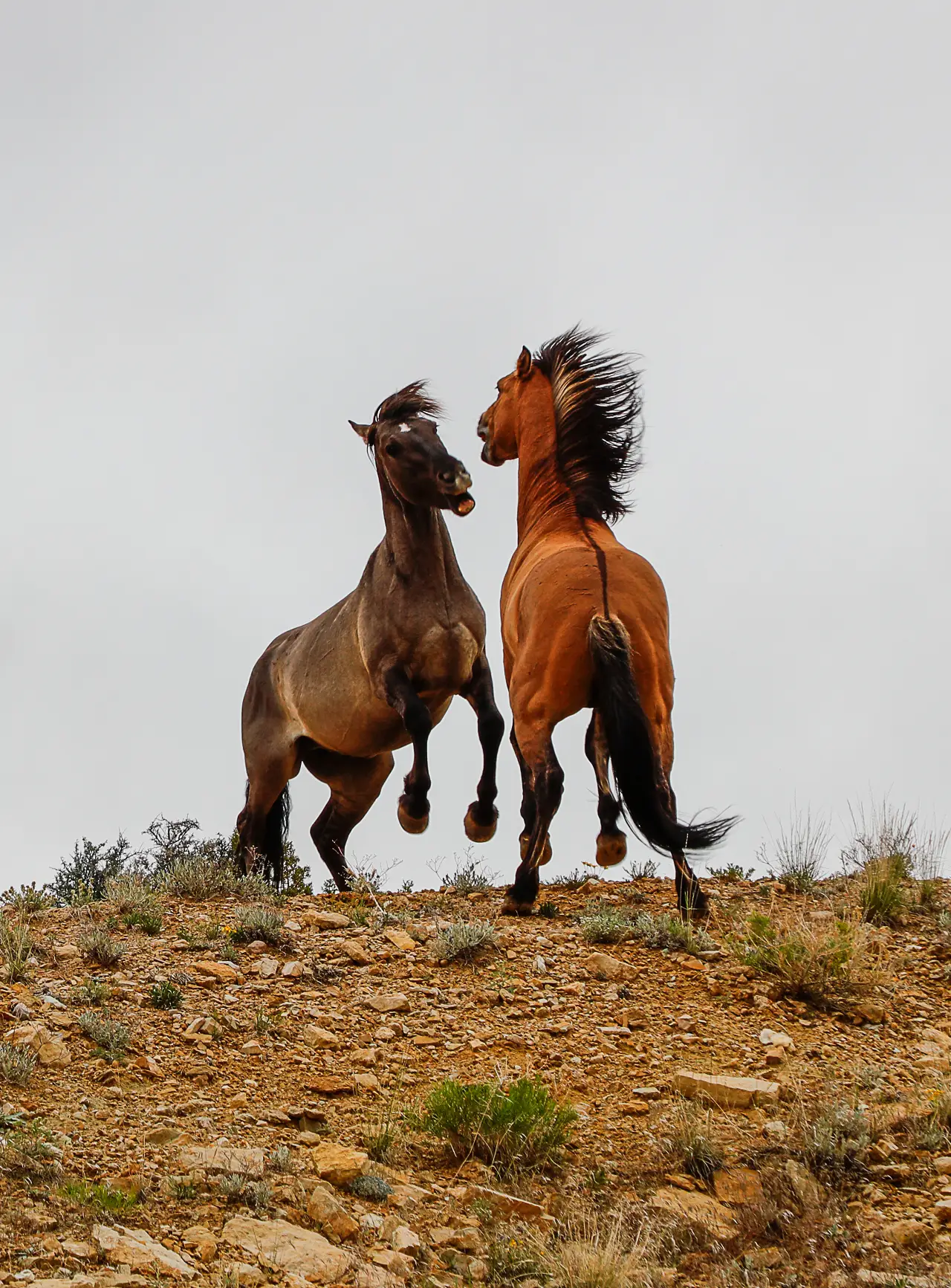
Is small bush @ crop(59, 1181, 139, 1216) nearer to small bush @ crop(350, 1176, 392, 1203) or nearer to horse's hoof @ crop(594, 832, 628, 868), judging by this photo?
small bush @ crop(350, 1176, 392, 1203)

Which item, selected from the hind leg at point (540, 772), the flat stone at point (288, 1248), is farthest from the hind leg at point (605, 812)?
the flat stone at point (288, 1248)

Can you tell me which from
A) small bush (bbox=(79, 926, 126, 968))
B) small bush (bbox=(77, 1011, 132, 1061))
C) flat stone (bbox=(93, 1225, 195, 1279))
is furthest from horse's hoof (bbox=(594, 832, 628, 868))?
flat stone (bbox=(93, 1225, 195, 1279))

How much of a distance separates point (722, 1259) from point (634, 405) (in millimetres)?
6596

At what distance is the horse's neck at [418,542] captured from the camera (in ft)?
34.0

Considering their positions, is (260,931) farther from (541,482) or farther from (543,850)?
(541,482)

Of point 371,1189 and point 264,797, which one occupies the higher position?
point 264,797

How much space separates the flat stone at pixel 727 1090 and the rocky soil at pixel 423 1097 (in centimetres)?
1

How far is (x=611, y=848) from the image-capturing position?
7.98 metres

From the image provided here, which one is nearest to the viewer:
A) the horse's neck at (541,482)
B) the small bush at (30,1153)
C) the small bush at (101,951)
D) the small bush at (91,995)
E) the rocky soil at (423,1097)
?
the rocky soil at (423,1097)

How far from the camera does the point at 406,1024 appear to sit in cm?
613

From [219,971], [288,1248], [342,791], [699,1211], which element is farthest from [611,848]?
[342,791]

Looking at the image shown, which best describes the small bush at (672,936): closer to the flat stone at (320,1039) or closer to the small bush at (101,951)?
the flat stone at (320,1039)

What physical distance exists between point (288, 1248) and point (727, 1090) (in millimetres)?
2093

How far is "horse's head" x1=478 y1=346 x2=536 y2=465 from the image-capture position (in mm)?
10367
